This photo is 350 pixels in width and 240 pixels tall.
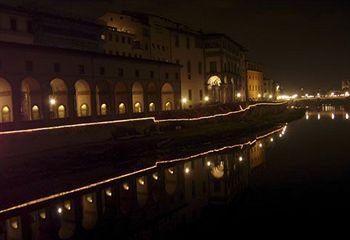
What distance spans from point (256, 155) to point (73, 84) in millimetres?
16705

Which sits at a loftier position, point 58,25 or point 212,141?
point 58,25

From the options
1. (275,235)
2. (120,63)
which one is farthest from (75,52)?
(275,235)

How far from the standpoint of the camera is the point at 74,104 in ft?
124

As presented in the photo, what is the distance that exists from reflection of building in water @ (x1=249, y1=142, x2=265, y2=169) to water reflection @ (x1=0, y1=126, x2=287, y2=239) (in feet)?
2.41

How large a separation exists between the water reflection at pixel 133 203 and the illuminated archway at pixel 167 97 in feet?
87.4

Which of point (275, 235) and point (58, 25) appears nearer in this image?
point (275, 235)

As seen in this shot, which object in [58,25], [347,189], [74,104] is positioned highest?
[58,25]

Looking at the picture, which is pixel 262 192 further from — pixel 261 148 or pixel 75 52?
pixel 75 52

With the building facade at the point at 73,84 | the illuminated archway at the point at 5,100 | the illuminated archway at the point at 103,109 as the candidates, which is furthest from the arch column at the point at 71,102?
the illuminated archway at the point at 103,109

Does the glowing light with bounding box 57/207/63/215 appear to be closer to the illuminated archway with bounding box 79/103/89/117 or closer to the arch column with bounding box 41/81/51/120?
the arch column with bounding box 41/81/51/120

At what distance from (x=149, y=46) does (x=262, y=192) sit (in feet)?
134

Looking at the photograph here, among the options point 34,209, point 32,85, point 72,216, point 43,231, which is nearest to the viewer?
point 43,231

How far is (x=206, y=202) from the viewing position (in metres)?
19.7

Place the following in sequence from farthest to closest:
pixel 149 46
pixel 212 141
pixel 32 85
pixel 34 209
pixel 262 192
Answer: pixel 149 46, pixel 212 141, pixel 32 85, pixel 262 192, pixel 34 209
